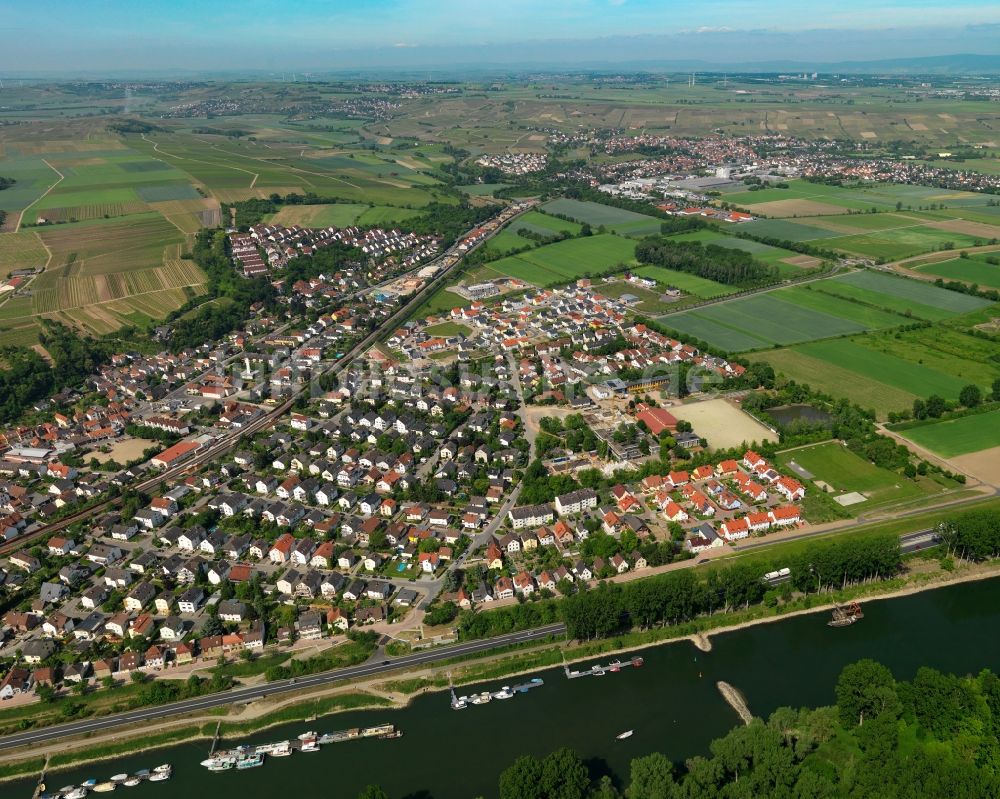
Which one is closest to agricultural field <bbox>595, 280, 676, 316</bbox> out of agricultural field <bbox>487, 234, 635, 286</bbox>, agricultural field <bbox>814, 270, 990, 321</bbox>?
agricultural field <bbox>487, 234, 635, 286</bbox>

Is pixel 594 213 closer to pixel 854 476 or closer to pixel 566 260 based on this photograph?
pixel 566 260

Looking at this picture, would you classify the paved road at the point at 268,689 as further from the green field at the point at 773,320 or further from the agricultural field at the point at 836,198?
the agricultural field at the point at 836,198

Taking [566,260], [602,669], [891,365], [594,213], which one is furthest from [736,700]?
[594,213]

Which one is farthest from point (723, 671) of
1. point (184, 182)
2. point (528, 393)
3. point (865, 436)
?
point (184, 182)

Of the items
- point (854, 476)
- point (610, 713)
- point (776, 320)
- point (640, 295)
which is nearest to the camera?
point (610, 713)

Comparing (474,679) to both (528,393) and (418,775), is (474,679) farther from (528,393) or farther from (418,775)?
(528,393)
